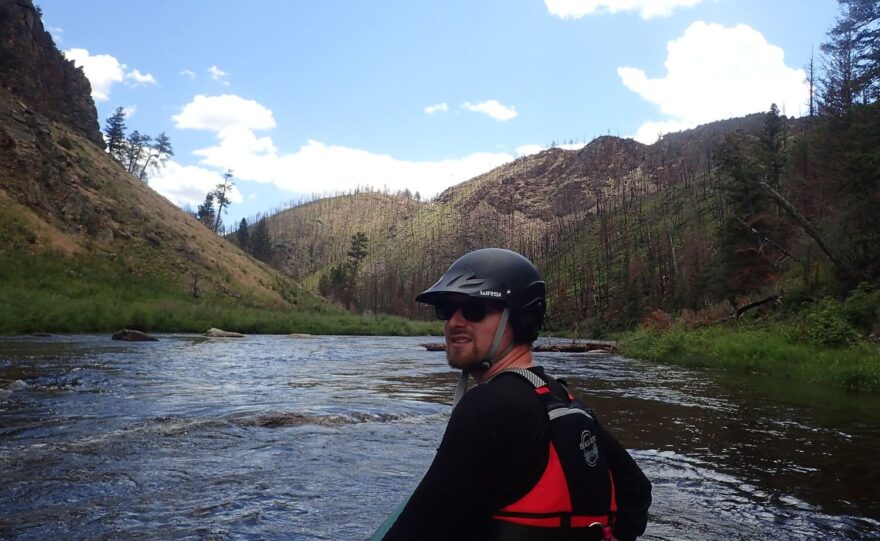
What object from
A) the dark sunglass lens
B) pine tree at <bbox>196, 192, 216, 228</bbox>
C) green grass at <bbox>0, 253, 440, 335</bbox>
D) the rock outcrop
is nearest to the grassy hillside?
green grass at <bbox>0, 253, 440, 335</bbox>

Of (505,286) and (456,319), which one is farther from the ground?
(505,286)

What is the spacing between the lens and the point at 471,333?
7.25 feet

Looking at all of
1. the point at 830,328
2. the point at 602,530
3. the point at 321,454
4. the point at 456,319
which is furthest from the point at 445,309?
the point at 830,328

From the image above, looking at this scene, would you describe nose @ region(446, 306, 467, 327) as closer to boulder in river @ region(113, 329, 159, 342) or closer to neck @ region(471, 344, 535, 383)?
neck @ region(471, 344, 535, 383)

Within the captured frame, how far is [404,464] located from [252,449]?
2.18 meters

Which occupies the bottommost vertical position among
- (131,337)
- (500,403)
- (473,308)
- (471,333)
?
(131,337)

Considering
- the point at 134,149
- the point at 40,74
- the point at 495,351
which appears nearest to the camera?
the point at 495,351

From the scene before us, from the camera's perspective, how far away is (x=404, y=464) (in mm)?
7180

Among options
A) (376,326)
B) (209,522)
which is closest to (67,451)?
(209,522)

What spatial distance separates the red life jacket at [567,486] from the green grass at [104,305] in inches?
1209

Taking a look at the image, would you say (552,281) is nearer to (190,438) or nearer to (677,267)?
(677,267)

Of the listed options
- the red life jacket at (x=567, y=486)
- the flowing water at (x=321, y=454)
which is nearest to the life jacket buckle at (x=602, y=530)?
the red life jacket at (x=567, y=486)

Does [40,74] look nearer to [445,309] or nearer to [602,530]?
[445,309]

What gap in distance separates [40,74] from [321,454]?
68.3 m
